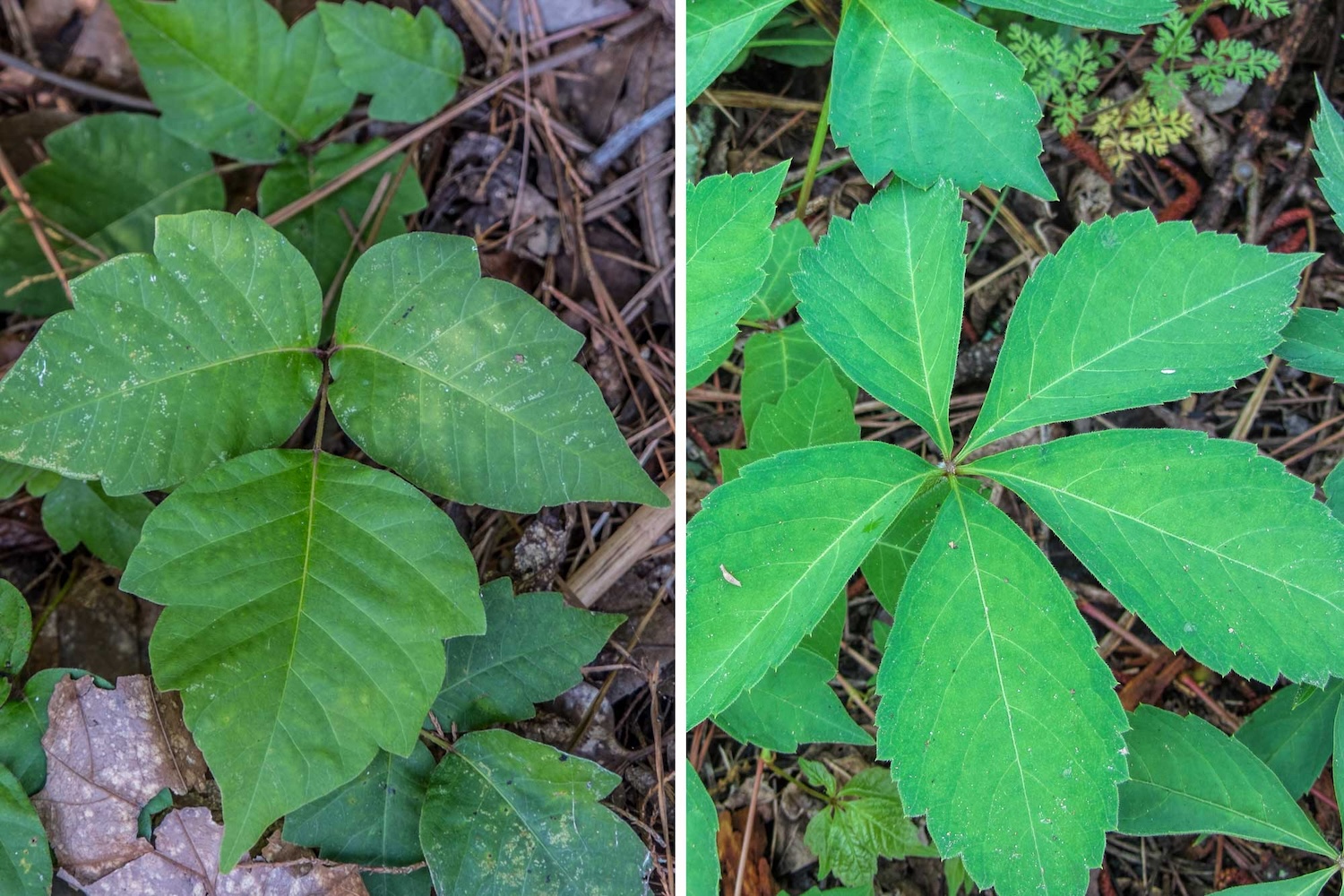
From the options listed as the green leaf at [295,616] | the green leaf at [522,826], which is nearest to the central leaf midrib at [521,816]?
the green leaf at [522,826]

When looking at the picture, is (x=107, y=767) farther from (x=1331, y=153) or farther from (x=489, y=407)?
(x=1331, y=153)

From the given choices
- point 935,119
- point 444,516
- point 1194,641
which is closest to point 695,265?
point 935,119

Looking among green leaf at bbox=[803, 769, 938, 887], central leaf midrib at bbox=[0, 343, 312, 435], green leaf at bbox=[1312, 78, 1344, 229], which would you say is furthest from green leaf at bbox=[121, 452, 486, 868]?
green leaf at bbox=[1312, 78, 1344, 229]

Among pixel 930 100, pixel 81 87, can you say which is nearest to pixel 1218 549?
pixel 930 100

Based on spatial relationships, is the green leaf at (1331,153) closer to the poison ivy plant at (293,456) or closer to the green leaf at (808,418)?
the green leaf at (808,418)

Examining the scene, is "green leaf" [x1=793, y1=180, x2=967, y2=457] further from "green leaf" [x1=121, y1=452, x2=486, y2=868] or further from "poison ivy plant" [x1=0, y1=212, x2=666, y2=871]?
"green leaf" [x1=121, y1=452, x2=486, y2=868]

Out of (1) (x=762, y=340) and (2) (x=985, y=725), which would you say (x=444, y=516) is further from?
(2) (x=985, y=725)
